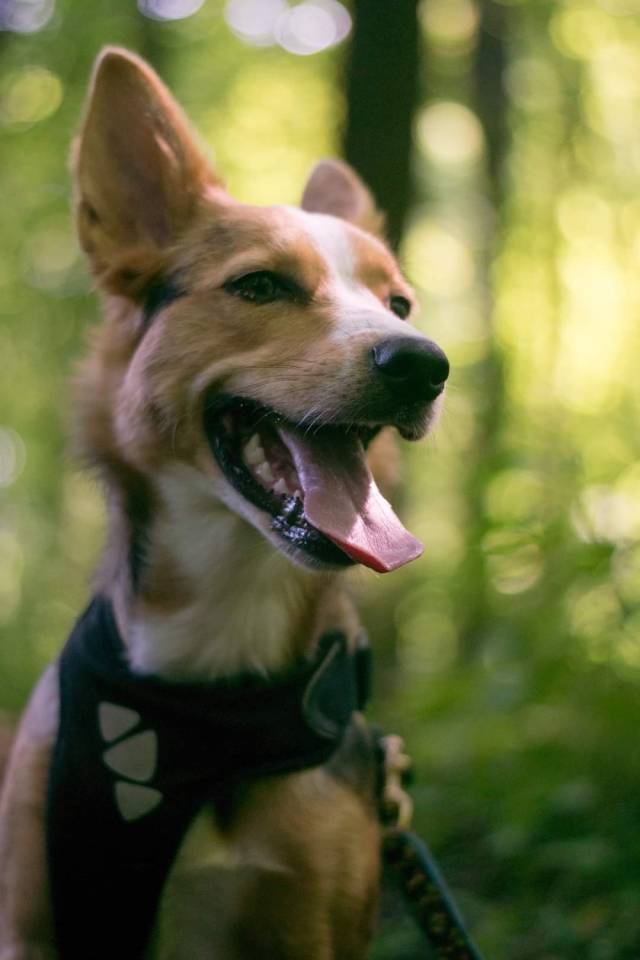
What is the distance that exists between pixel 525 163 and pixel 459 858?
11968 mm

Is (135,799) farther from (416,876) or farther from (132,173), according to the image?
(132,173)

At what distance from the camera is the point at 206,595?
289cm

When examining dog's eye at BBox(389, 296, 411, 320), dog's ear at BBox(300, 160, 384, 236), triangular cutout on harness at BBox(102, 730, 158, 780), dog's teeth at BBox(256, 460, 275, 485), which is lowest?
triangular cutout on harness at BBox(102, 730, 158, 780)

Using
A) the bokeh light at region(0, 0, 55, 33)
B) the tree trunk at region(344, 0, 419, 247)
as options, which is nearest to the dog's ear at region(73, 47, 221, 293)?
the tree trunk at region(344, 0, 419, 247)

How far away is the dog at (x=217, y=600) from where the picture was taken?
2654 mm

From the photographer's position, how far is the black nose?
2578mm

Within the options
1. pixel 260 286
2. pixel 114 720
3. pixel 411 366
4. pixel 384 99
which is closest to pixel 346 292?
pixel 260 286

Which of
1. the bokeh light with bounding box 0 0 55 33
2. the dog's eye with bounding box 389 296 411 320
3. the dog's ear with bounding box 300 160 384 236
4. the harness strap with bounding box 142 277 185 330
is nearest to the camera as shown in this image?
the harness strap with bounding box 142 277 185 330

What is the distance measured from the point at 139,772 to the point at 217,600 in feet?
1.63

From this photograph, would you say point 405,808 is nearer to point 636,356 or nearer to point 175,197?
point 175,197

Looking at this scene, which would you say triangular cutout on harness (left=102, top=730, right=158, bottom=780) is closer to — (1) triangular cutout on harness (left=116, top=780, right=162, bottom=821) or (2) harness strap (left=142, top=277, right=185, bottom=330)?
(1) triangular cutout on harness (left=116, top=780, right=162, bottom=821)

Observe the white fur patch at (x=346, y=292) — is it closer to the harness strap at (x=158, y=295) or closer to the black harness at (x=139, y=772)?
the harness strap at (x=158, y=295)

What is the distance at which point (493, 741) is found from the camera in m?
4.50

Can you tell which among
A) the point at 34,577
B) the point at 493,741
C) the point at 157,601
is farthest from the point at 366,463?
the point at 34,577
